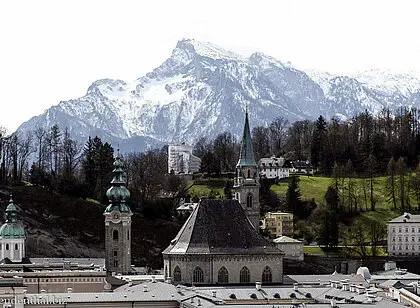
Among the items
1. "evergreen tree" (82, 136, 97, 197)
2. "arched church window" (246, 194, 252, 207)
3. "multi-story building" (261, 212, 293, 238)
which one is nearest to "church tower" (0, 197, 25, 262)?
"arched church window" (246, 194, 252, 207)

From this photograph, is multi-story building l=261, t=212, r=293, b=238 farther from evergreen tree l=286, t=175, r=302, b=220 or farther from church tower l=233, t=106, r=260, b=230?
church tower l=233, t=106, r=260, b=230

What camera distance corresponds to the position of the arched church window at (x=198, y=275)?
96.9 meters

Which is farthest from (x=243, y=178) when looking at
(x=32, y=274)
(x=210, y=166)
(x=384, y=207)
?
(x=210, y=166)

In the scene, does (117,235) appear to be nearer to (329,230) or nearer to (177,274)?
(177,274)

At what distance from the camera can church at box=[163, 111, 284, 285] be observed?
96.9m

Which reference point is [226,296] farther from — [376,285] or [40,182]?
[40,182]

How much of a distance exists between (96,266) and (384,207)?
207 feet

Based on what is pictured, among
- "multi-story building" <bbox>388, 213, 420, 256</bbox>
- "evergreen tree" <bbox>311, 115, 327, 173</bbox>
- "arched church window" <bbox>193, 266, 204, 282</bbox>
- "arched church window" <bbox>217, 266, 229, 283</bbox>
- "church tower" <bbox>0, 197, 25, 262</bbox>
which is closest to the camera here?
"arched church window" <bbox>193, 266, 204, 282</bbox>

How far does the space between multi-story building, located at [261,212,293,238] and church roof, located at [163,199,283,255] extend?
5161 centimetres

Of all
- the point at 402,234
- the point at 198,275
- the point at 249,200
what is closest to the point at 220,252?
the point at 198,275

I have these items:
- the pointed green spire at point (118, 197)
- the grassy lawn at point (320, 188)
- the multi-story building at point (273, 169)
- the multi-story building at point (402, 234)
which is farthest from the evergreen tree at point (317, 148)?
the pointed green spire at point (118, 197)

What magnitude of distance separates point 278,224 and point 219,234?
183ft

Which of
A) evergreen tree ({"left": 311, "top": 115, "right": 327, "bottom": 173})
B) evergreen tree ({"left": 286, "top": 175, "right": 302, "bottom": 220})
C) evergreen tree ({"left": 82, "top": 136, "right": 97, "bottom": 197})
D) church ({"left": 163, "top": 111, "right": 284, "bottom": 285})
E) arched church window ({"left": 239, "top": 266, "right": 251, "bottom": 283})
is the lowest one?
arched church window ({"left": 239, "top": 266, "right": 251, "bottom": 283})

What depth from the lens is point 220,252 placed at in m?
97.1
